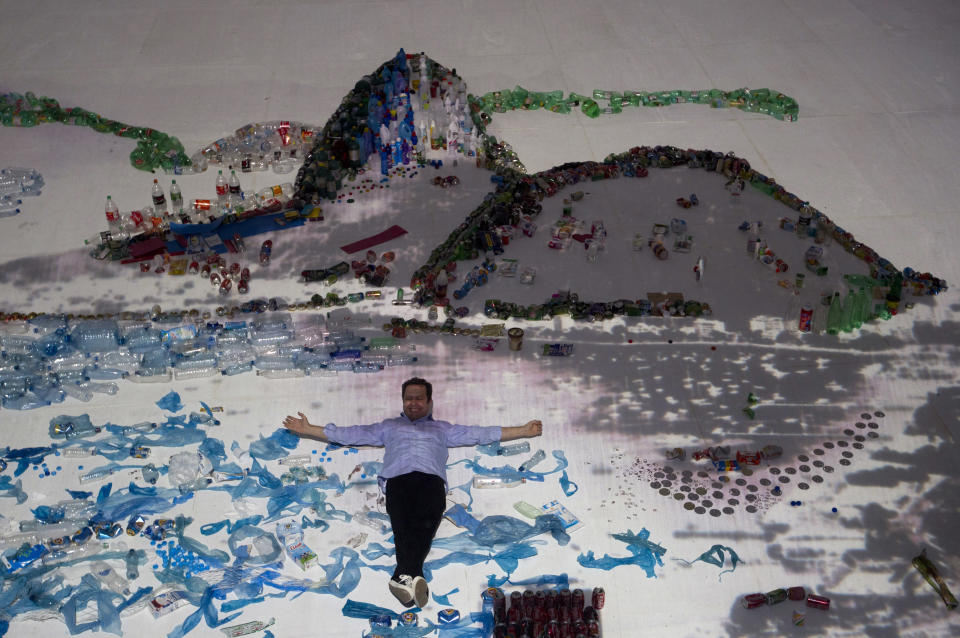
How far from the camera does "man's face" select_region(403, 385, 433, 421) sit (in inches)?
371

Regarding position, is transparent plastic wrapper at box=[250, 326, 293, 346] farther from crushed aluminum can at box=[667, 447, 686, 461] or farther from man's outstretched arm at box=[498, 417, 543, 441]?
crushed aluminum can at box=[667, 447, 686, 461]

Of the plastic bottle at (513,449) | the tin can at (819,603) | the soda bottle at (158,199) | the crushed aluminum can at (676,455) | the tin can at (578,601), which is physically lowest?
the tin can at (819,603)

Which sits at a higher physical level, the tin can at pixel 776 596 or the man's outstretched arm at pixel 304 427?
the man's outstretched arm at pixel 304 427

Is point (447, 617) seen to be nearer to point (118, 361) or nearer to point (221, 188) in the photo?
point (118, 361)

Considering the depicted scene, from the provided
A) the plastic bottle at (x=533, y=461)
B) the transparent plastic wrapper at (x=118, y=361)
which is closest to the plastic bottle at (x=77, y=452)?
the transparent plastic wrapper at (x=118, y=361)

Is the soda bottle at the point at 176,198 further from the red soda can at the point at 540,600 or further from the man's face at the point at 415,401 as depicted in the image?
the red soda can at the point at 540,600

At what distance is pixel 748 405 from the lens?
10.3 metres

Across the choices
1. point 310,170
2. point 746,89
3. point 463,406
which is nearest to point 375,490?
point 463,406

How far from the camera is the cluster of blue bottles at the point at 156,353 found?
10.6m

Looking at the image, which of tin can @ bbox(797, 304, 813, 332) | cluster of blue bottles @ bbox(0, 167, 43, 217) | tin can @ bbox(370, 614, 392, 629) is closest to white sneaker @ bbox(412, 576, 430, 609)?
tin can @ bbox(370, 614, 392, 629)

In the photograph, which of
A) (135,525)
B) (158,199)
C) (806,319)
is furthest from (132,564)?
(806,319)

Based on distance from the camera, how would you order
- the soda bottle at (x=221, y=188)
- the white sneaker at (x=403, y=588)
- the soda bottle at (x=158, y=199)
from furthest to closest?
the soda bottle at (x=221, y=188), the soda bottle at (x=158, y=199), the white sneaker at (x=403, y=588)

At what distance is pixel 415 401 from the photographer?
9.42 m

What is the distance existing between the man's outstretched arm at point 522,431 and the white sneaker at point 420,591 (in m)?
1.76
